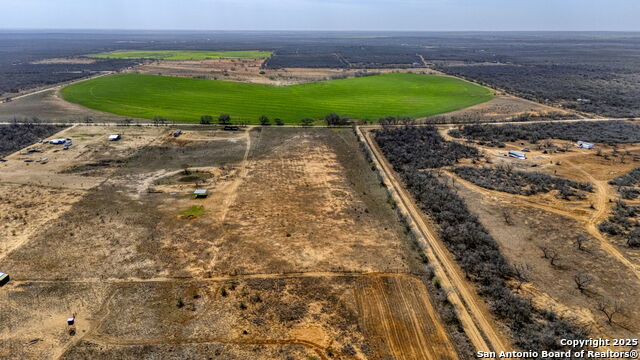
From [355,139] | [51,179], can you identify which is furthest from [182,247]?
[355,139]

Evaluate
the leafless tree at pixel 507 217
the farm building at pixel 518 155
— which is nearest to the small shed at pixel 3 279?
the leafless tree at pixel 507 217

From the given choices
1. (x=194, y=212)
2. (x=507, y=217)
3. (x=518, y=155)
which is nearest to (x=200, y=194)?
(x=194, y=212)

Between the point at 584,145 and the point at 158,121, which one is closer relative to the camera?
the point at 584,145

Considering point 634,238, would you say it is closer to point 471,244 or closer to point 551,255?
point 551,255

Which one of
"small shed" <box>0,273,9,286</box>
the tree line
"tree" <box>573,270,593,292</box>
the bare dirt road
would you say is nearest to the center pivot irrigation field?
the tree line

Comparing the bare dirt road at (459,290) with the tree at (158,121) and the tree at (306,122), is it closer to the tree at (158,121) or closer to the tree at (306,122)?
the tree at (306,122)

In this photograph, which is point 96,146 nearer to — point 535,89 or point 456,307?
point 456,307
